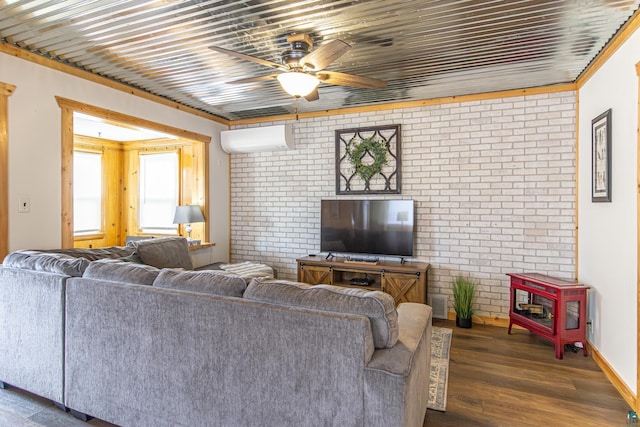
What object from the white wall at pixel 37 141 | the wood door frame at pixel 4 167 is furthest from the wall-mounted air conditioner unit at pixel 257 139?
the wood door frame at pixel 4 167

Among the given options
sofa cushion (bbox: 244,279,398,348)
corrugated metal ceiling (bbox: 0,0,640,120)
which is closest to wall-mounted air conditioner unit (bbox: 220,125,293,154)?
corrugated metal ceiling (bbox: 0,0,640,120)

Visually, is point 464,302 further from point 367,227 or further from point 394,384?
point 394,384

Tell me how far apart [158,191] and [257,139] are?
2.20 meters

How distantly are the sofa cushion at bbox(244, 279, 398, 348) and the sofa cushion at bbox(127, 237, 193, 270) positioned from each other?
2.12m

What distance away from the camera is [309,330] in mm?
1530

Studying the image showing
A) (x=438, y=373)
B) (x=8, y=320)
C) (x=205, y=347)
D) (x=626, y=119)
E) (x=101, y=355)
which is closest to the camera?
(x=205, y=347)

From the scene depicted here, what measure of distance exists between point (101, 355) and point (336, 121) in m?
3.70

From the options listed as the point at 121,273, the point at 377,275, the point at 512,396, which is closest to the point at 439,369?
the point at 512,396

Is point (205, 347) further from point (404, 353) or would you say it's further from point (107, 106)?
point (107, 106)

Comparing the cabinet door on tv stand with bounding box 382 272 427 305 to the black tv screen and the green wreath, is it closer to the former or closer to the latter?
the black tv screen

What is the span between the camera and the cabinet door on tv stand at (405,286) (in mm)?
3795

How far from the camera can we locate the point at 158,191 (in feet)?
19.4

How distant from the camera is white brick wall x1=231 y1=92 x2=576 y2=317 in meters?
3.72

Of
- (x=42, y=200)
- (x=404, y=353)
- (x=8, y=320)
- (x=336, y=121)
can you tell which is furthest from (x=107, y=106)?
(x=404, y=353)
